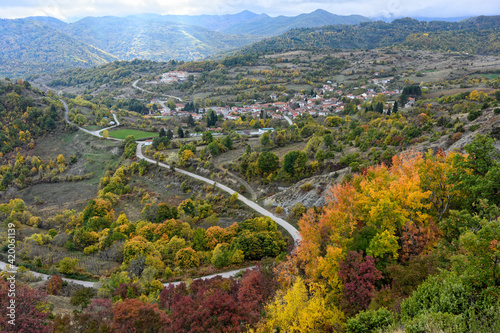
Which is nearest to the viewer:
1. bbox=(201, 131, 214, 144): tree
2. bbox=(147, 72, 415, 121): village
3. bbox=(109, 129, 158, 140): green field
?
bbox=(201, 131, 214, 144): tree

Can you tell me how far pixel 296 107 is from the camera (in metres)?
91.8

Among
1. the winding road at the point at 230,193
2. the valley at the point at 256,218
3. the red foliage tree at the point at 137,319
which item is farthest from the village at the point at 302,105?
the red foliage tree at the point at 137,319

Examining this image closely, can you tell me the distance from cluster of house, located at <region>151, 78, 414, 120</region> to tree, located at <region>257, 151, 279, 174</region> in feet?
133

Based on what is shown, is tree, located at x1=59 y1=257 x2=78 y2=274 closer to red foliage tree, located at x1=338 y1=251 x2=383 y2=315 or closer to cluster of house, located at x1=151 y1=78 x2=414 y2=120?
red foliage tree, located at x1=338 y1=251 x2=383 y2=315

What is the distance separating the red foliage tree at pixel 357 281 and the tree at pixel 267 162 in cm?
2523

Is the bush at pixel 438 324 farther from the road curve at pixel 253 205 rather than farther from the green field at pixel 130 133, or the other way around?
the green field at pixel 130 133

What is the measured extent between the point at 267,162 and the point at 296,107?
5676cm

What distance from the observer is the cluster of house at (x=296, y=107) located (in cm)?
8281

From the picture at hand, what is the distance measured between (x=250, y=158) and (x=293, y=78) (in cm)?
8991

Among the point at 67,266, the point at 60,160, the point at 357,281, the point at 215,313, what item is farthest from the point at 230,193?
the point at 60,160

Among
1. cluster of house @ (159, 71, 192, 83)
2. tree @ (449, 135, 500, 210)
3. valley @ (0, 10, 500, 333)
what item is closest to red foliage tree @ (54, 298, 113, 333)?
valley @ (0, 10, 500, 333)

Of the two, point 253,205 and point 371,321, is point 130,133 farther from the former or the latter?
point 371,321

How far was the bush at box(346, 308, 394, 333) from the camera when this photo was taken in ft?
34.6

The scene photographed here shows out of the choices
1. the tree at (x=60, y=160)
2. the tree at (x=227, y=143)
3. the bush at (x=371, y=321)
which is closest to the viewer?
the bush at (x=371, y=321)
